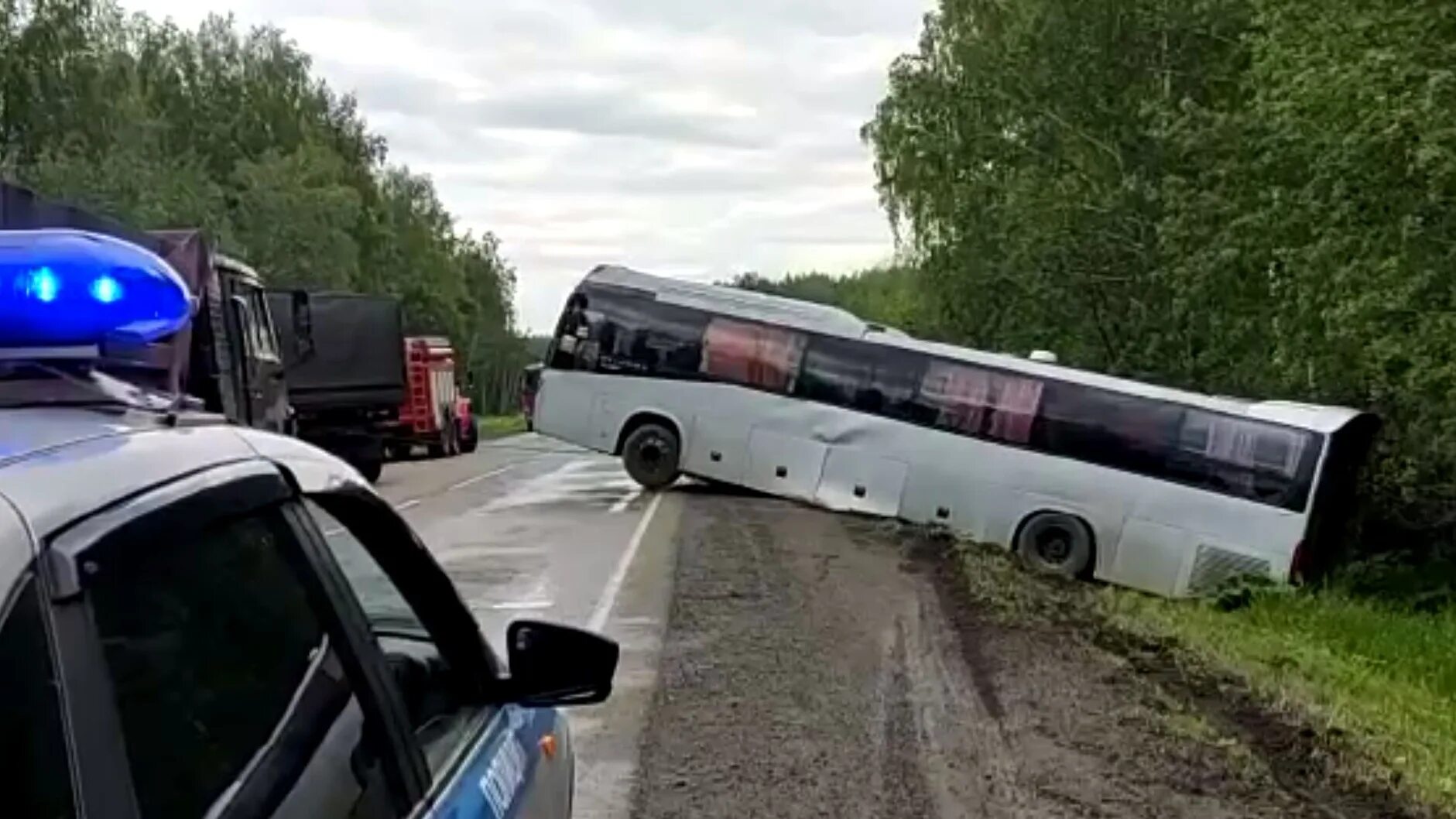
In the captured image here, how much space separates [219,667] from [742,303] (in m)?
24.2

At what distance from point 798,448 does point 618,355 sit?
309 centimetres

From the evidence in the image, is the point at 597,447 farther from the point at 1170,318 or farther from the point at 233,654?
the point at 233,654

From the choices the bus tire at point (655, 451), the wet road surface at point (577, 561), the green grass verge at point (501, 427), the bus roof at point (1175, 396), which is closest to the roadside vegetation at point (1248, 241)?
the bus roof at point (1175, 396)

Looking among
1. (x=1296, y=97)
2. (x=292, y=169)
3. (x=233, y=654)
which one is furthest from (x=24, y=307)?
→ (x=292, y=169)

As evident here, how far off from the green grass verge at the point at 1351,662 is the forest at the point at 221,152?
22504 millimetres

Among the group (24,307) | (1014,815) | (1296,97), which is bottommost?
(1014,815)

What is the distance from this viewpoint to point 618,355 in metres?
26.9

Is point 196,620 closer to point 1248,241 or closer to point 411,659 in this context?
point 411,659

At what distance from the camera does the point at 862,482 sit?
2494 centimetres

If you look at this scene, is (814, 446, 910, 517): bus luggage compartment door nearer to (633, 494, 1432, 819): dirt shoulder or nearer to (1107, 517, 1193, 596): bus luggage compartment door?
(1107, 517, 1193, 596): bus luggage compartment door

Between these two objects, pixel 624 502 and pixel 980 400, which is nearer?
pixel 980 400

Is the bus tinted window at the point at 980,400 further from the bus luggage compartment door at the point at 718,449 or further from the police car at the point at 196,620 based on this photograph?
the police car at the point at 196,620

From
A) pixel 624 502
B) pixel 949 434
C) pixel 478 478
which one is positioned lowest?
pixel 478 478

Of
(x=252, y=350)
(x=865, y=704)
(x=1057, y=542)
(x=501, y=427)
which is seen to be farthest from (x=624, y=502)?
(x=501, y=427)
